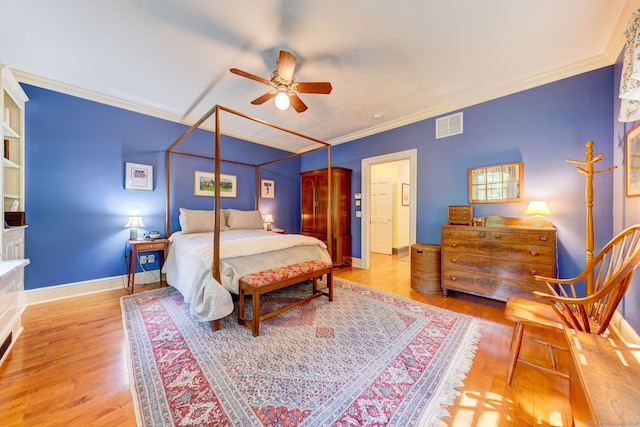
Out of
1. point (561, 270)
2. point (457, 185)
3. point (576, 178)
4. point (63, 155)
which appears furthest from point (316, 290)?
point (63, 155)

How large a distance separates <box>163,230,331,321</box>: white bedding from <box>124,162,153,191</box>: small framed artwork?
Result: 1013 millimetres

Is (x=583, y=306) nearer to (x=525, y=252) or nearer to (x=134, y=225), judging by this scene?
(x=525, y=252)

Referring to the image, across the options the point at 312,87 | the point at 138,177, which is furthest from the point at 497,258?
the point at 138,177

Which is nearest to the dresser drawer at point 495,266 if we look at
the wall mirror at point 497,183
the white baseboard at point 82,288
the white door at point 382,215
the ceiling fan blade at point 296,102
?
the wall mirror at point 497,183

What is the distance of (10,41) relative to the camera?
212 cm

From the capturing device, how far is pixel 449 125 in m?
3.38

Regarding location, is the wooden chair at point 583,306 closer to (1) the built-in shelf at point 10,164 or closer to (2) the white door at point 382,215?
(2) the white door at point 382,215

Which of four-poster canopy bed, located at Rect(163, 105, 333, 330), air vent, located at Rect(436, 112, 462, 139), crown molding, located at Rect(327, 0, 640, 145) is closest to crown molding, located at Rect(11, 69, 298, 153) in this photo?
four-poster canopy bed, located at Rect(163, 105, 333, 330)

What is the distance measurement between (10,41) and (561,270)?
20.1 feet

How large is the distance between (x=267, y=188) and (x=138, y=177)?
2306 millimetres

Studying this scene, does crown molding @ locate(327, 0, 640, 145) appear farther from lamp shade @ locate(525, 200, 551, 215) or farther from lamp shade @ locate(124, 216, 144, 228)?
lamp shade @ locate(124, 216, 144, 228)

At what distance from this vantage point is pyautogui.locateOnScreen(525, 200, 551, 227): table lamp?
2473 millimetres

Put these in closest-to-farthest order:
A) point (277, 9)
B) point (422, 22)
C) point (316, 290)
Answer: point (277, 9) < point (422, 22) < point (316, 290)

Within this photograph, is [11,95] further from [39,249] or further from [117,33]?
[39,249]
